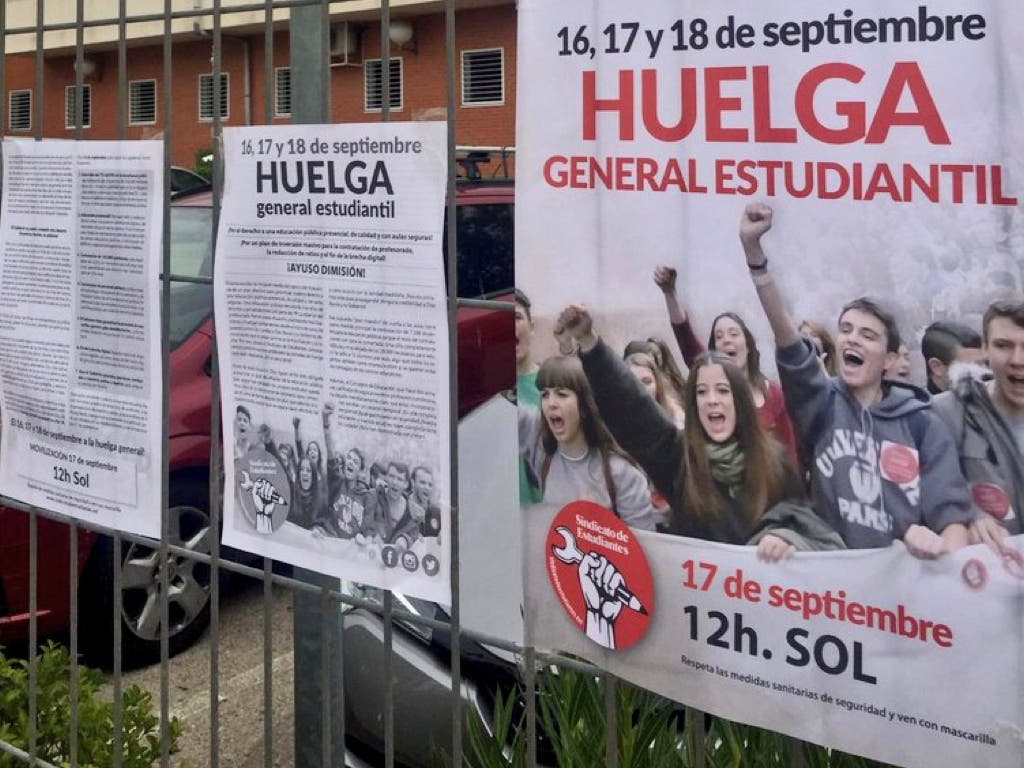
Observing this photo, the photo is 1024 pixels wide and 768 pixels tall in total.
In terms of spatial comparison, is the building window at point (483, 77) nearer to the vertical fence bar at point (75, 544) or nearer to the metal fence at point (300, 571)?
the metal fence at point (300, 571)

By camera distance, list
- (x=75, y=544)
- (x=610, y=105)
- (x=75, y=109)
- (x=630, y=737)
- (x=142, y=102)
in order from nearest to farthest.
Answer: (x=610, y=105) < (x=630, y=737) < (x=75, y=109) < (x=75, y=544) < (x=142, y=102)

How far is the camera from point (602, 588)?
6.40 feet

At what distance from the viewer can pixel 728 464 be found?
5.83 ft

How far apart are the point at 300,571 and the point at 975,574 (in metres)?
1.34

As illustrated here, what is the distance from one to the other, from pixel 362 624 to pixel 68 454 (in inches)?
32.9

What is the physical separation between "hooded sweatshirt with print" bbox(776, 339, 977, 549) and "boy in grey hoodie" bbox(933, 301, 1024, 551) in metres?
0.02

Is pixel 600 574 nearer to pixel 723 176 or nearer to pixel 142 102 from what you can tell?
pixel 723 176

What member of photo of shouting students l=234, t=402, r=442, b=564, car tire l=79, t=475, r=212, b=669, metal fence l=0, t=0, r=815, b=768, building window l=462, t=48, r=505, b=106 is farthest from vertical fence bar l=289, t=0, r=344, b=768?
car tire l=79, t=475, r=212, b=669

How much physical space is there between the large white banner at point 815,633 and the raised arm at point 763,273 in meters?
0.29

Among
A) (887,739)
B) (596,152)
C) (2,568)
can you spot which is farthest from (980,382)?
(2,568)

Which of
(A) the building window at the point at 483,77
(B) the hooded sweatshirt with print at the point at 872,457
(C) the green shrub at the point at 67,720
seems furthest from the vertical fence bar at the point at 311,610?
(B) the hooded sweatshirt with print at the point at 872,457

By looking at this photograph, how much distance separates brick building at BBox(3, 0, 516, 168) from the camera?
2.29 m

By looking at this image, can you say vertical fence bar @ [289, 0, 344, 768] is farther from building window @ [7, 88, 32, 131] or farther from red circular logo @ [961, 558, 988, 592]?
red circular logo @ [961, 558, 988, 592]

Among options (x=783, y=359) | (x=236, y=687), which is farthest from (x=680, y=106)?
(x=236, y=687)
